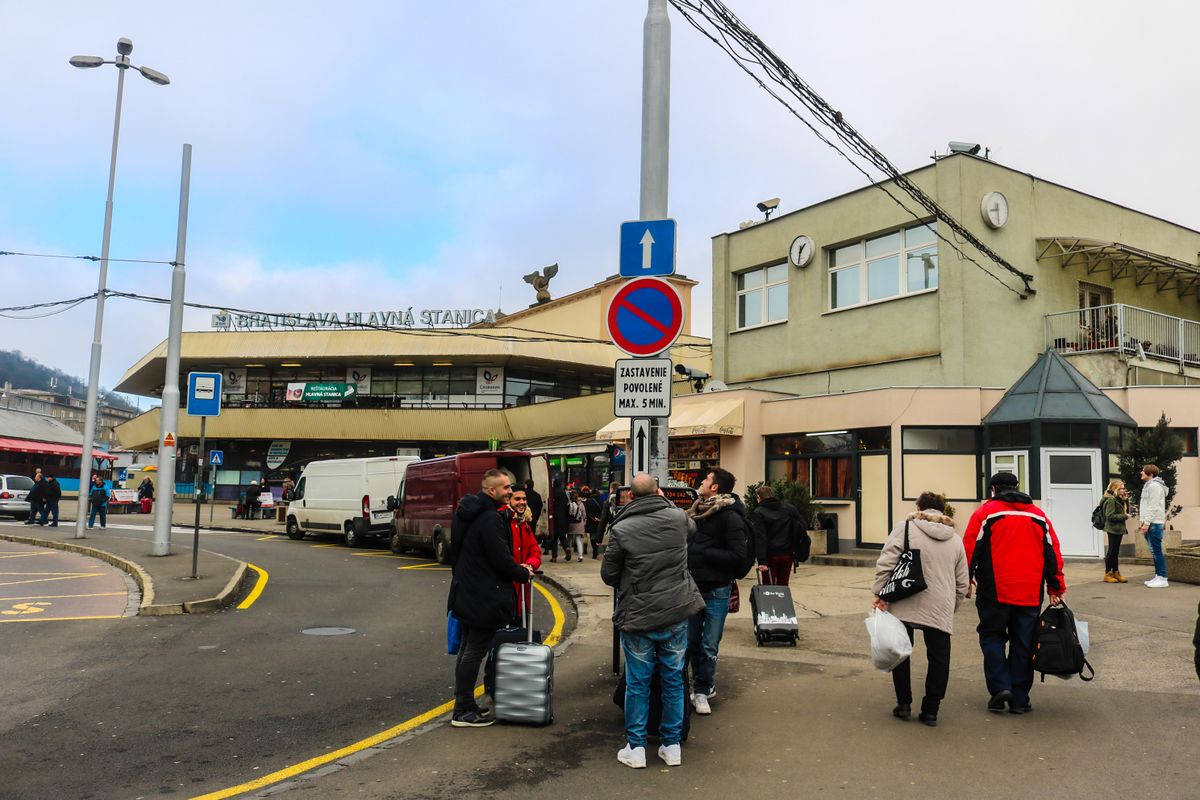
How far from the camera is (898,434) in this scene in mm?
20234

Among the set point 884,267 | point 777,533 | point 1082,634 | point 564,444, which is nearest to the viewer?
point 1082,634

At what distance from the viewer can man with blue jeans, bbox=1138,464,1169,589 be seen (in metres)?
14.0

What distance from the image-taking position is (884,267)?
22.9 metres

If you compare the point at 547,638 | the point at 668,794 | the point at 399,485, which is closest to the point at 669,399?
the point at 668,794

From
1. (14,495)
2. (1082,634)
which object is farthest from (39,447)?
(1082,634)

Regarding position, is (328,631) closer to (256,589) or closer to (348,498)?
(256,589)

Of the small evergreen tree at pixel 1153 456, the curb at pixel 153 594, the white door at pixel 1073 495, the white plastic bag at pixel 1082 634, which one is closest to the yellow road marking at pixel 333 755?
the white plastic bag at pixel 1082 634

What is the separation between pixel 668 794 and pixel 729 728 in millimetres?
1508

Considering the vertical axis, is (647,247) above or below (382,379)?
below

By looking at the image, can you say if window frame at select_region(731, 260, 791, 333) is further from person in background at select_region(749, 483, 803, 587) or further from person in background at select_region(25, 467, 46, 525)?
person in background at select_region(25, 467, 46, 525)

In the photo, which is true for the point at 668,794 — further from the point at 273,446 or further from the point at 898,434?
the point at 273,446

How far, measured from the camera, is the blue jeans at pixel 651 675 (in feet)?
18.6

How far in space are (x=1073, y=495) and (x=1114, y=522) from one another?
15.1ft

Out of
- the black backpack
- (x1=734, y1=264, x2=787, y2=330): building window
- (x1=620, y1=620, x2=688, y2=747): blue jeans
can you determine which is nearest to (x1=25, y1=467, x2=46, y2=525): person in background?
(x1=734, y1=264, x2=787, y2=330): building window
